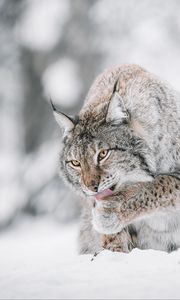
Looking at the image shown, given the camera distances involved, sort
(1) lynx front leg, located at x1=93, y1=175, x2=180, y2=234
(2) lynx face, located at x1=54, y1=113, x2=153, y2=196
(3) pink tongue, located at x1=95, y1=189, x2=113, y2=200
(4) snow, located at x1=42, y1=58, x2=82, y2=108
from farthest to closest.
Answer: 1. (4) snow, located at x1=42, y1=58, x2=82, y2=108
2. (1) lynx front leg, located at x1=93, y1=175, x2=180, y2=234
3. (3) pink tongue, located at x1=95, y1=189, x2=113, y2=200
4. (2) lynx face, located at x1=54, y1=113, x2=153, y2=196

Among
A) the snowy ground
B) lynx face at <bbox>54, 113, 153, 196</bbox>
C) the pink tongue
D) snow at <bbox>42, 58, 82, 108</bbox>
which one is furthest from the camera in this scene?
snow at <bbox>42, 58, 82, 108</bbox>

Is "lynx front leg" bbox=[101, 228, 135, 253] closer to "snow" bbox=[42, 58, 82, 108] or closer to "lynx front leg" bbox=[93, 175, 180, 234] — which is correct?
"lynx front leg" bbox=[93, 175, 180, 234]

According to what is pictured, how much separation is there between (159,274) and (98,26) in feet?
29.3

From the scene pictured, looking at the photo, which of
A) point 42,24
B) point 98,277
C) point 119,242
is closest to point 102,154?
point 119,242

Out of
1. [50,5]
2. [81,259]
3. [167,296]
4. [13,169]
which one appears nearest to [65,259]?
[81,259]

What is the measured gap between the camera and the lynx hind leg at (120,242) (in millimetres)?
5535

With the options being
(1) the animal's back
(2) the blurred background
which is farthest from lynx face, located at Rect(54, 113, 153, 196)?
(2) the blurred background

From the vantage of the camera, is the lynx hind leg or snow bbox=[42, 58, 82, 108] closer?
the lynx hind leg

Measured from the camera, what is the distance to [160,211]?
5523 millimetres

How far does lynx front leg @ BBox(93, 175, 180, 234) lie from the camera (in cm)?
545

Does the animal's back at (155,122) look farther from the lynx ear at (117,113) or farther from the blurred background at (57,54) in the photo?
the blurred background at (57,54)

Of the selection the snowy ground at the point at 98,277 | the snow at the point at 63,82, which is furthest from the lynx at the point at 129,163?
the snow at the point at 63,82

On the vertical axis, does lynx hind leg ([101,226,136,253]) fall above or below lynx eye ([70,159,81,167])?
below

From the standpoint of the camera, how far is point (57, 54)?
41.0 feet
